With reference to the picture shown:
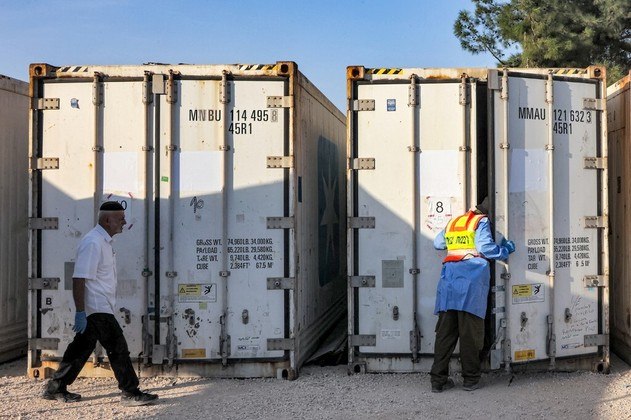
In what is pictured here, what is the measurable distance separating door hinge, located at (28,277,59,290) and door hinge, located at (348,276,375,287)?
2.91 meters

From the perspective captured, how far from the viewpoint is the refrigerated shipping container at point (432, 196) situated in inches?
264

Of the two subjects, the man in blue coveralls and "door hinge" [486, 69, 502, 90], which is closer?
the man in blue coveralls

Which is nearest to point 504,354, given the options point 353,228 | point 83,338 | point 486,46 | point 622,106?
point 353,228

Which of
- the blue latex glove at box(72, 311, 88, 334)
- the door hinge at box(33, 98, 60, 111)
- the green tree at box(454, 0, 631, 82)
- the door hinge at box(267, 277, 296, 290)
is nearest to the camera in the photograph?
the blue latex glove at box(72, 311, 88, 334)

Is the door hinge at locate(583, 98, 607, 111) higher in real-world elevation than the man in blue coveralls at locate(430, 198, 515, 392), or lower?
higher

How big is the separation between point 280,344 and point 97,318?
1.73 m

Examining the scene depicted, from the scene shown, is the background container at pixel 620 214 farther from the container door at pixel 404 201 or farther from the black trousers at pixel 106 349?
the black trousers at pixel 106 349

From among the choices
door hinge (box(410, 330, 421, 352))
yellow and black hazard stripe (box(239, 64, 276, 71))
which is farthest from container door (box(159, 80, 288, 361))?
door hinge (box(410, 330, 421, 352))

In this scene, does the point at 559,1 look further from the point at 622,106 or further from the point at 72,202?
the point at 72,202

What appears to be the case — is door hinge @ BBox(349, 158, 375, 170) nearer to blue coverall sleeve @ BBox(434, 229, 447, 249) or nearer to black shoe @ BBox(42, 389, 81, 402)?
blue coverall sleeve @ BBox(434, 229, 447, 249)

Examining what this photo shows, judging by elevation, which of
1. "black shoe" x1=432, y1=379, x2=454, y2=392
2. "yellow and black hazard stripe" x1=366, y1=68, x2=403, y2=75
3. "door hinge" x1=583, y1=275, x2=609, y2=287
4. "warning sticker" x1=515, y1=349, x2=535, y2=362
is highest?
"yellow and black hazard stripe" x1=366, y1=68, x2=403, y2=75

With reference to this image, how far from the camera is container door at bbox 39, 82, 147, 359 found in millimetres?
6609

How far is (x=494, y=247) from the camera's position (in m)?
6.29

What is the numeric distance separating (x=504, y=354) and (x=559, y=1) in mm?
10893
